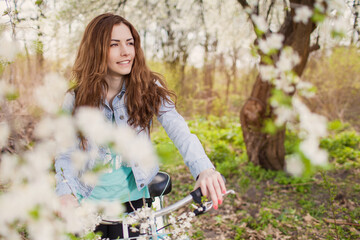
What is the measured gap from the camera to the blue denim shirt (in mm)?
1312

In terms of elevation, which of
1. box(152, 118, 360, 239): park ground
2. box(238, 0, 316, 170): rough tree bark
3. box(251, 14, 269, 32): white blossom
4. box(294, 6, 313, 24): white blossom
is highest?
box(294, 6, 313, 24): white blossom

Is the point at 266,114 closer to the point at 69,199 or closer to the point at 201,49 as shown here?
the point at 69,199

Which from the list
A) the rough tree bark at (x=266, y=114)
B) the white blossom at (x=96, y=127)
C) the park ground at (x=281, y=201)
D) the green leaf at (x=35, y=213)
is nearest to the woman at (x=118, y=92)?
the white blossom at (x=96, y=127)

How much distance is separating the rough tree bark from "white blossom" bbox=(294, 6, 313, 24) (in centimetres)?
9

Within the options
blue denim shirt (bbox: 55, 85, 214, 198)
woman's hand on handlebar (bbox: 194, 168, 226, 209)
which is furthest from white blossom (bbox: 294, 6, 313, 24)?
woman's hand on handlebar (bbox: 194, 168, 226, 209)

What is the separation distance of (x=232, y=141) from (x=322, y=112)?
3.05 meters

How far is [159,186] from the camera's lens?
1784mm

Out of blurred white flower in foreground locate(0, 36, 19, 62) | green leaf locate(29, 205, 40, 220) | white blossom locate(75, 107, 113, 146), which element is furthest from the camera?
blurred white flower in foreground locate(0, 36, 19, 62)

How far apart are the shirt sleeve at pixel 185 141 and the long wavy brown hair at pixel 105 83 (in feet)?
0.28

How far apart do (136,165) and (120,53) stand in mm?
713

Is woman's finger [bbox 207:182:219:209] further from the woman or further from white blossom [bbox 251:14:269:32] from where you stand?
white blossom [bbox 251:14:269:32]

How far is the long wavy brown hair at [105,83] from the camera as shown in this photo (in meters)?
1.81

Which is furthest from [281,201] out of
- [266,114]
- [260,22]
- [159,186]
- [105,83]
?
[105,83]

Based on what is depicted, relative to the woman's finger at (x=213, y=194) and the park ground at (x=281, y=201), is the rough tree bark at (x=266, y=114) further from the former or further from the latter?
the woman's finger at (x=213, y=194)
